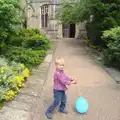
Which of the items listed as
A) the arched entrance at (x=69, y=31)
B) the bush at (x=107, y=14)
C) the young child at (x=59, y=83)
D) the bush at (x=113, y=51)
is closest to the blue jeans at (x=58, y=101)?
the young child at (x=59, y=83)

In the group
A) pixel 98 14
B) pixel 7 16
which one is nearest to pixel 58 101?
pixel 7 16

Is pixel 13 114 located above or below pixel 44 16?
below

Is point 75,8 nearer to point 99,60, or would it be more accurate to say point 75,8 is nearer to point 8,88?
point 99,60

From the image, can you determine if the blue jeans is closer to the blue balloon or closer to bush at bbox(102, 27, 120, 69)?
the blue balloon

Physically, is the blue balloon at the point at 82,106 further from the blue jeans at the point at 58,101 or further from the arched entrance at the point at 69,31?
the arched entrance at the point at 69,31

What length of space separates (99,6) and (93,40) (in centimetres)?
291

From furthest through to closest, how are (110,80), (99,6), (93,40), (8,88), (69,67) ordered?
(93,40) < (99,6) < (69,67) < (110,80) < (8,88)

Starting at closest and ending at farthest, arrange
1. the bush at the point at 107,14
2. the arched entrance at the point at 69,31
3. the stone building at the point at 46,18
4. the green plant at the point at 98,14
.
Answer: the bush at the point at 107,14
the green plant at the point at 98,14
the stone building at the point at 46,18
the arched entrance at the point at 69,31

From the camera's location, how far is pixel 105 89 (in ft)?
16.5

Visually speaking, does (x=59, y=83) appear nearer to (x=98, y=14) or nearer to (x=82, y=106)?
(x=82, y=106)

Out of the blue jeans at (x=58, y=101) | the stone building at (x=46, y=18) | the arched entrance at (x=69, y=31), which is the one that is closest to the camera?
the blue jeans at (x=58, y=101)

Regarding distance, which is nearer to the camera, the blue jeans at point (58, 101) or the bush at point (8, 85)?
the blue jeans at point (58, 101)

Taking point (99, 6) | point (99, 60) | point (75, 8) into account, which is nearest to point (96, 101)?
point (99, 60)

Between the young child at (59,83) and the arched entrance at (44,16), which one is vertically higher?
the arched entrance at (44,16)
